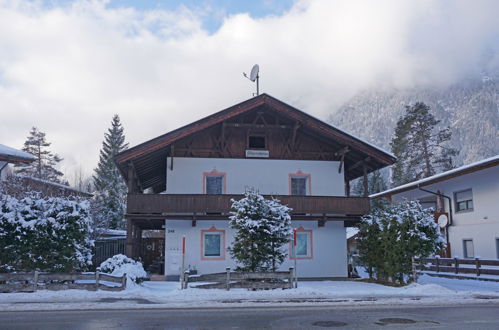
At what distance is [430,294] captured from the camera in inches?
692

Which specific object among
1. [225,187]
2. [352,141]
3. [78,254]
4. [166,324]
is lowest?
[166,324]

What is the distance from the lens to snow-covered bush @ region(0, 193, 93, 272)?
59.6ft

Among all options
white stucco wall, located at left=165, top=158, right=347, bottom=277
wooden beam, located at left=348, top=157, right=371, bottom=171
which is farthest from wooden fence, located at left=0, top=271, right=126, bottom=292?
wooden beam, located at left=348, top=157, right=371, bottom=171

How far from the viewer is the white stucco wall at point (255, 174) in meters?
25.8

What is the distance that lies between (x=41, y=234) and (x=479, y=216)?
72.5 feet

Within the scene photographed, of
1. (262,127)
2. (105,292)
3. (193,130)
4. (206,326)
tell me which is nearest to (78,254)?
(105,292)

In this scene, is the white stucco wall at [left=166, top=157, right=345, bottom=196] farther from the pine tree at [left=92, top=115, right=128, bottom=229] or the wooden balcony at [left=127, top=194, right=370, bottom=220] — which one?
the pine tree at [left=92, top=115, right=128, bottom=229]

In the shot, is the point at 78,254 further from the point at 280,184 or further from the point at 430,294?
the point at 430,294

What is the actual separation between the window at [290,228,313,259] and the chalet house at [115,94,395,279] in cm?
2

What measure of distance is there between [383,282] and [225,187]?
9655mm

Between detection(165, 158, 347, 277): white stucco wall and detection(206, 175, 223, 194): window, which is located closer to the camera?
detection(165, 158, 347, 277): white stucco wall

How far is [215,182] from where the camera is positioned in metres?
26.2

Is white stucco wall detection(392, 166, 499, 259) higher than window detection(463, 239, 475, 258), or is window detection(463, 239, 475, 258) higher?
white stucco wall detection(392, 166, 499, 259)

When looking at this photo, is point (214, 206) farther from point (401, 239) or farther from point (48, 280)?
point (401, 239)
